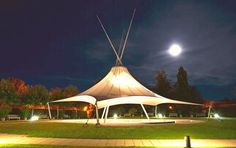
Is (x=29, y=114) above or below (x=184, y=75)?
below

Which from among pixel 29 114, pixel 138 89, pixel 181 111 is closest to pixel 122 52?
pixel 138 89

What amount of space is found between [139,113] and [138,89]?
997 inches

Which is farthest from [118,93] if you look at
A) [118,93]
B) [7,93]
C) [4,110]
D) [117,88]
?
[7,93]

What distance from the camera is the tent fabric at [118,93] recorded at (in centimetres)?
2761

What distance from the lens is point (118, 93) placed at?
28.4 m

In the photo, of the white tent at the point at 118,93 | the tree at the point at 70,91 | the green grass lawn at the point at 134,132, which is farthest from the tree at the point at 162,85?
the green grass lawn at the point at 134,132

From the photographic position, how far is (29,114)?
4069cm

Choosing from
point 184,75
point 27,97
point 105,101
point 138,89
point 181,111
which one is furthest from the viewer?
point 184,75

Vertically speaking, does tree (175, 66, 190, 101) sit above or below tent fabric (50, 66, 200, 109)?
above

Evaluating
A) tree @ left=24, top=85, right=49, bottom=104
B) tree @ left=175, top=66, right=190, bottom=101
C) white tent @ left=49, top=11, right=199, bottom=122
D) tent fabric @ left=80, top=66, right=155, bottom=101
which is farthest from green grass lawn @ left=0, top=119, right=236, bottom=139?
tree @ left=175, top=66, right=190, bottom=101

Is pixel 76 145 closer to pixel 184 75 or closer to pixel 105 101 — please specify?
pixel 105 101

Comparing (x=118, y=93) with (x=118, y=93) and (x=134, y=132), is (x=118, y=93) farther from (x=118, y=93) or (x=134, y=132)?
(x=134, y=132)

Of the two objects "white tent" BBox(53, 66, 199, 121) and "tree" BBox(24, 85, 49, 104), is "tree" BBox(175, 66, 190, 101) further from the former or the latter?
"white tent" BBox(53, 66, 199, 121)

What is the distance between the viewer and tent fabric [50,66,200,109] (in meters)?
27.6
